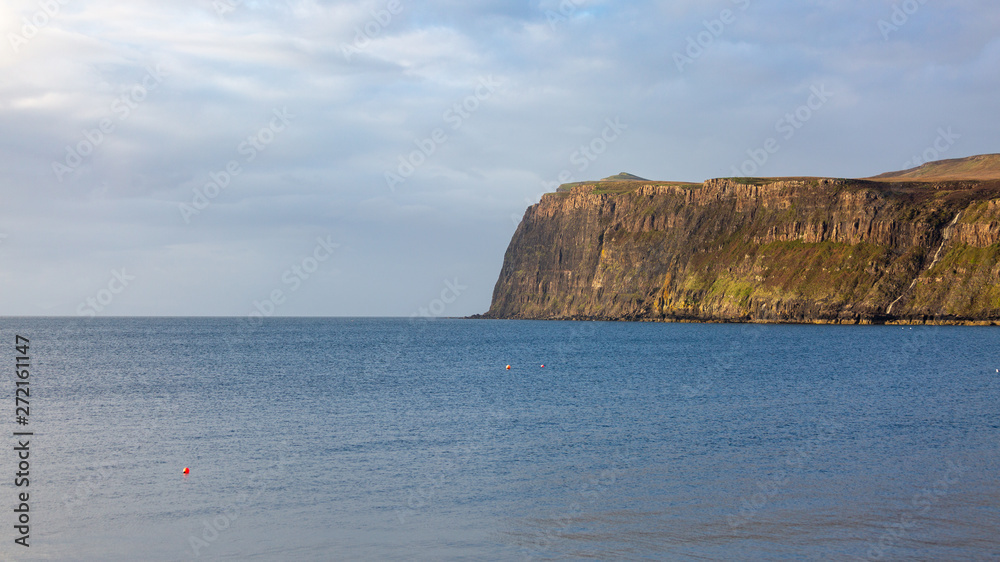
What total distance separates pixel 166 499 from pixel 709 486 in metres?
17.9

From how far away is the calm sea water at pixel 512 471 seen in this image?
1972 cm

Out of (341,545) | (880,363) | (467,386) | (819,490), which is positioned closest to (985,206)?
(880,363)

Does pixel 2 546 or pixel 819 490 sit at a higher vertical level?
pixel 2 546

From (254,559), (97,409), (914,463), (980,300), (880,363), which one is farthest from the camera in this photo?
(980,300)

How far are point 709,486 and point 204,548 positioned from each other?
15.9 metres

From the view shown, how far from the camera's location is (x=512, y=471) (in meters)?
27.7

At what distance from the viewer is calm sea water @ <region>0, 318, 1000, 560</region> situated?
1972cm

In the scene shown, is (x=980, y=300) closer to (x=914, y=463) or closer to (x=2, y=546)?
(x=914, y=463)

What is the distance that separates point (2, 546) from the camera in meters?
19.3

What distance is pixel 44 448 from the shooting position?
104 ft

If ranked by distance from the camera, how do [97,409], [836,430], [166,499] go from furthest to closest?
[97,409]
[836,430]
[166,499]

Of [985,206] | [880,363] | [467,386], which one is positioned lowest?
[880,363]

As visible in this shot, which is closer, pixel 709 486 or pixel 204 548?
pixel 204 548

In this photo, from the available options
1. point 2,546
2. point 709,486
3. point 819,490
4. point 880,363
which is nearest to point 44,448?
point 2,546
